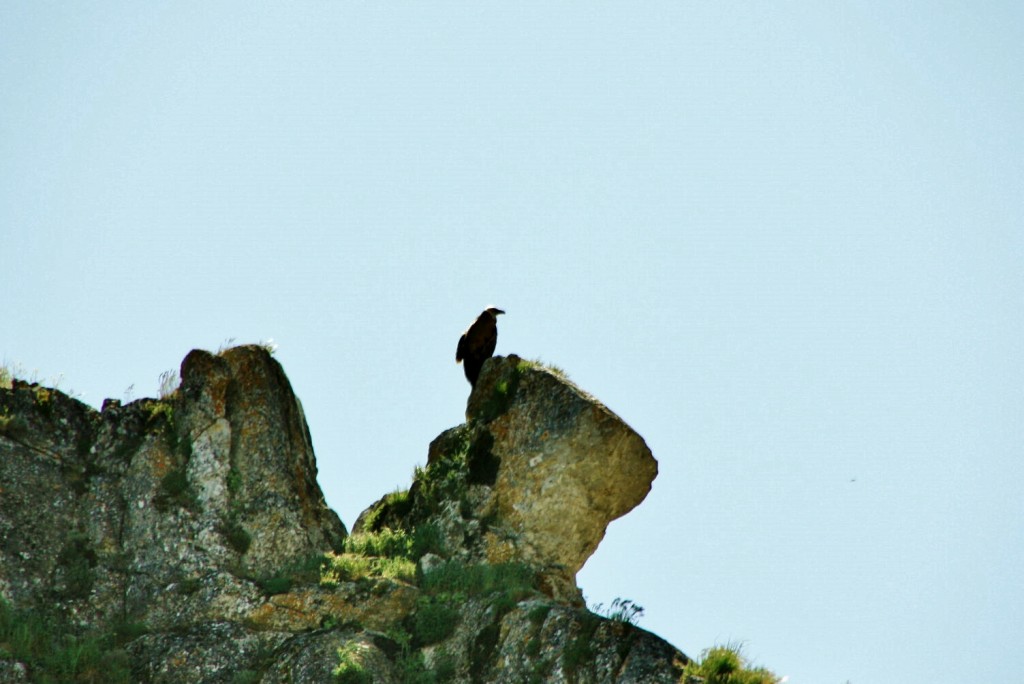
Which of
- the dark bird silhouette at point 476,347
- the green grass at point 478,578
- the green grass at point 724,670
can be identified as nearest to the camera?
the green grass at point 724,670

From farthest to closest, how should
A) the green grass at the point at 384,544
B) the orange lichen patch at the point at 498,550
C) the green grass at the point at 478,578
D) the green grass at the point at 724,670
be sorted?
the green grass at the point at 384,544 < the orange lichen patch at the point at 498,550 < the green grass at the point at 478,578 < the green grass at the point at 724,670

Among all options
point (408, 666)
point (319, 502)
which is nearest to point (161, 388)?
point (319, 502)

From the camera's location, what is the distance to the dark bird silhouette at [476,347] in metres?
Result: 28.5

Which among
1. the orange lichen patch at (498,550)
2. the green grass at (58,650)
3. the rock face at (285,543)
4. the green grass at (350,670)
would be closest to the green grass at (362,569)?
the rock face at (285,543)

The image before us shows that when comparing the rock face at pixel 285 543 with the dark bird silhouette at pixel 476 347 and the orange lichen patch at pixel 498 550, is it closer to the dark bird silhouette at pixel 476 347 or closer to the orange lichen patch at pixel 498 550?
the orange lichen patch at pixel 498 550

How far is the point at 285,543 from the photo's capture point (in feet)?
78.6

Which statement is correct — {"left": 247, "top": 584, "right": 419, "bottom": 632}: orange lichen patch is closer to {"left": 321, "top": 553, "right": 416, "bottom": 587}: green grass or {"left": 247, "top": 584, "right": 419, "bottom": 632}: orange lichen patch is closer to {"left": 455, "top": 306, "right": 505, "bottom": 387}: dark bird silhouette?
{"left": 321, "top": 553, "right": 416, "bottom": 587}: green grass

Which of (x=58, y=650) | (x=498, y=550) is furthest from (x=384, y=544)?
(x=58, y=650)

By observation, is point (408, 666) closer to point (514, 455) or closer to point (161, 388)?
point (514, 455)

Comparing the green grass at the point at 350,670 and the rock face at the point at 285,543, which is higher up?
the rock face at the point at 285,543

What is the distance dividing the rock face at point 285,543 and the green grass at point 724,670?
47cm

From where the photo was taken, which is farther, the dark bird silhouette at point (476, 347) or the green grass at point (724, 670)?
the dark bird silhouette at point (476, 347)

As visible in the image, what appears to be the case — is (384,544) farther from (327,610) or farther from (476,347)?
(476,347)

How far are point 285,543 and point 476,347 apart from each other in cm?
673
